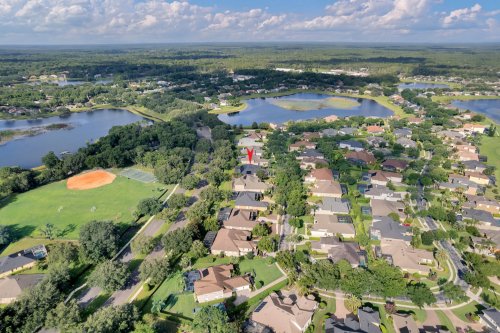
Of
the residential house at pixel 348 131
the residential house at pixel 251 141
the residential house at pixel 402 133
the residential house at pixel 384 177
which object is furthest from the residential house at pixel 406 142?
the residential house at pixel 251 141

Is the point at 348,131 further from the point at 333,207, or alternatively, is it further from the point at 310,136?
the point at 333,207

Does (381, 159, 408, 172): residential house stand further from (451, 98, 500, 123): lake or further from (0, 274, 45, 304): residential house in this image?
(451, 98, 500, 123): lake

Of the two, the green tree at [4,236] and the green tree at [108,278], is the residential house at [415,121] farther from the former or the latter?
the green tree at [4,236]

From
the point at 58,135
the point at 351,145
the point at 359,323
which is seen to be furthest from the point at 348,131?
the point at 58,135

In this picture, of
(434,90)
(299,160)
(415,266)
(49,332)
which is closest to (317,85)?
(434,90)

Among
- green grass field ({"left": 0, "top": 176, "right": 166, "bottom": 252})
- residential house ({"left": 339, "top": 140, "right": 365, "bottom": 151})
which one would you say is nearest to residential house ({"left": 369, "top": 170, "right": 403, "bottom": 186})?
residential house ({"left": 339, "top": 140, "right": 365, "bottom": 151})

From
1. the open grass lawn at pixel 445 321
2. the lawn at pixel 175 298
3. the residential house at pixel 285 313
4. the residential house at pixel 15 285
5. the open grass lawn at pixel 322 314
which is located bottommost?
the lawn at pixel 175 298
